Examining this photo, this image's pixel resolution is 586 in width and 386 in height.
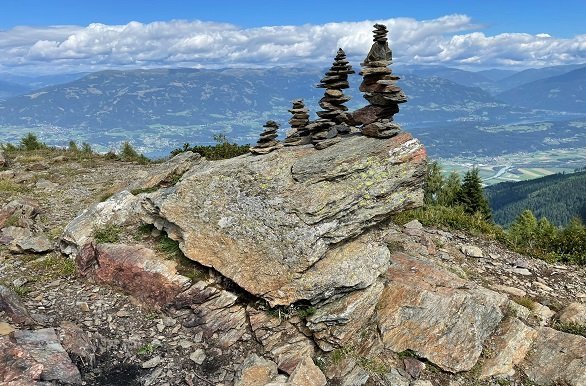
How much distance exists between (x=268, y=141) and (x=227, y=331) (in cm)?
774

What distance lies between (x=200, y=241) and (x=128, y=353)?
403cm

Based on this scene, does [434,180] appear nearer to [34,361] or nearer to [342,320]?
[342,320]

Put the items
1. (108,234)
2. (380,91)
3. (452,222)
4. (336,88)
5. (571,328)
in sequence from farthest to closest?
1. (452,222)
2. (336,88)
3. (108,234)
4. (380,91)
5. (571,328)

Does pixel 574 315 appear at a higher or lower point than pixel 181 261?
lower

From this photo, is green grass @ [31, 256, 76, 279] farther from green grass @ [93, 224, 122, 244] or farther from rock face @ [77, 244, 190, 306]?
green grass @ [93, 224, 122, 244]

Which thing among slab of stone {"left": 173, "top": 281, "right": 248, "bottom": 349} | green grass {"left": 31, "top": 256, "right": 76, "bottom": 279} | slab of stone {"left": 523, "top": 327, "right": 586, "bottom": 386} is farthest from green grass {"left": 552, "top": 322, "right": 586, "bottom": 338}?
green grass {"left": 31, "top": 256, "right": 76, "bottom": 279}

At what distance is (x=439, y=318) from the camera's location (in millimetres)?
13469

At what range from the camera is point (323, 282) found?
524 inches

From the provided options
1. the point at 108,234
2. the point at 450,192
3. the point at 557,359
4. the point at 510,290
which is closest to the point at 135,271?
the point at 108,234

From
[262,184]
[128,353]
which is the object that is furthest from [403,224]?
[128,353]

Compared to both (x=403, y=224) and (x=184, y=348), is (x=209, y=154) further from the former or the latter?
(x=184, y=348)

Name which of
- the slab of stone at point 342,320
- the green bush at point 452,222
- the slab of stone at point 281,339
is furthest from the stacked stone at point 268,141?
the green bush at point 452,222

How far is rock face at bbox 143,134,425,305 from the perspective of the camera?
13617mm

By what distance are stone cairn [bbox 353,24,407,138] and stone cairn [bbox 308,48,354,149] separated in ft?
2.94
